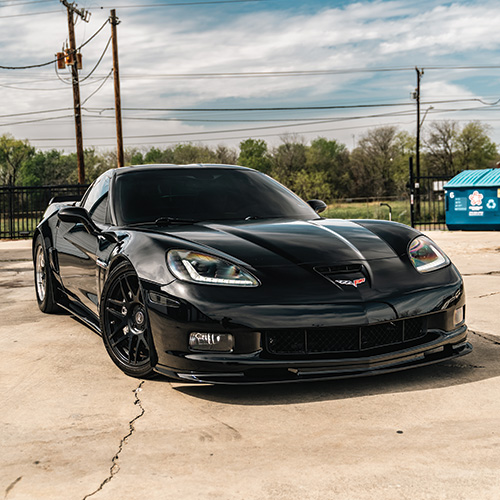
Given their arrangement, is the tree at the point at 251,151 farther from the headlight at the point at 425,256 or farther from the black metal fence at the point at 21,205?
the headlight at the point at 425,256

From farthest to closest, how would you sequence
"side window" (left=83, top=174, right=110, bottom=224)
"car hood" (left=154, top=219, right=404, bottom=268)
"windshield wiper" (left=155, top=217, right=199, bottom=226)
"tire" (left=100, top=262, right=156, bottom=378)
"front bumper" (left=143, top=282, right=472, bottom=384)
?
1. "side window" (left=83, top=174, right=110, bottom=224)
2. "windshield wiper" (left=155, top=217, right=199, bottom=226)
3. "tire" (left=100, top=262, right=156, bottom=378)
4. "car hood" (left=154, top=219, right=404, bottom=268)
5. "front bumper" (left=143, top=282, right=472, bottom=384)

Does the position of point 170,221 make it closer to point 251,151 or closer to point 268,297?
point 268,297

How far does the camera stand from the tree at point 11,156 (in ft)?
297

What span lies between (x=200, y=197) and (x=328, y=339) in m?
1.80

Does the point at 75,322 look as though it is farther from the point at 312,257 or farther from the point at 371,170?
the point at 371,170

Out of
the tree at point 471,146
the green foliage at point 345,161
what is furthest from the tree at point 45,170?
the tree at point 471,146

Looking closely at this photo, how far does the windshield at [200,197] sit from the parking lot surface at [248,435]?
1.10 m

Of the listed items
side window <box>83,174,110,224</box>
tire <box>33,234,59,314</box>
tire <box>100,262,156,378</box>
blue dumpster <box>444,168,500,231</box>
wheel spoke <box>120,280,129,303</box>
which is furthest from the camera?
blue dumpster <box>444,168,500,231</box>

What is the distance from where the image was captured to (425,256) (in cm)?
390

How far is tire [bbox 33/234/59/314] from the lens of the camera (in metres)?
6.00

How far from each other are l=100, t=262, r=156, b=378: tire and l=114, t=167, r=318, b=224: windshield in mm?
611

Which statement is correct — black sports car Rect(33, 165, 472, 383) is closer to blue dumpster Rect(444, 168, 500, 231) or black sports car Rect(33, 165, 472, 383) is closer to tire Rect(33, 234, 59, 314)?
tire Rect(33, 234, 59, 314)

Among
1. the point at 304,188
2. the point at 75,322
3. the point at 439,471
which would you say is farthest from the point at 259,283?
the point at 304,188

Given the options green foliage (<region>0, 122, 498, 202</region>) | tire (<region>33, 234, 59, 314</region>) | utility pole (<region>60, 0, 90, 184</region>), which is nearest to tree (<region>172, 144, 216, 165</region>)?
green foliage (<region>0, 122, 498, 202</region>)
